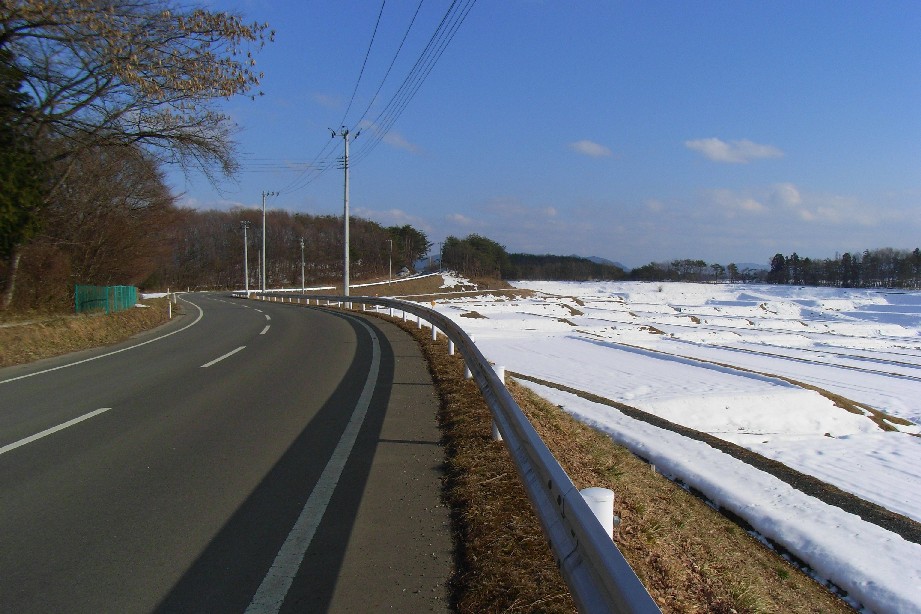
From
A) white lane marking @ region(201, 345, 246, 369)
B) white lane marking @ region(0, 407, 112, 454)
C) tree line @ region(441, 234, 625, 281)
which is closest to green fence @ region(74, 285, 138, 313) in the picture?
white lane marking @ region(201, 345, 246, 369)

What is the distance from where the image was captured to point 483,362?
270 inches

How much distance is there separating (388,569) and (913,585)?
4.82 m

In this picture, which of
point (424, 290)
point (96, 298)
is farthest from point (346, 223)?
point (424, 290)

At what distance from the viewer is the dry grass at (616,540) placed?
327 centimetres

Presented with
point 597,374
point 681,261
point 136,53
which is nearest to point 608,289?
point 681,261

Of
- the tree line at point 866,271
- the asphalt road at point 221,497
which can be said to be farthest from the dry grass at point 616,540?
the tree line at point 866,271

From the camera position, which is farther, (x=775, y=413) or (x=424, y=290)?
(x=424, y=290)

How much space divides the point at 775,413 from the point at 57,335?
19582 mm

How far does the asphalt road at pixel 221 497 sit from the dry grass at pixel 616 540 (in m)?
0.23

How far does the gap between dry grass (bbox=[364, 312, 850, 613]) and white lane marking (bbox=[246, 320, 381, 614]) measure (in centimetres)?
95

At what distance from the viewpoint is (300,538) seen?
151 inches

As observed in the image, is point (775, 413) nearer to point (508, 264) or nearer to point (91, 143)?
point (91, 143)

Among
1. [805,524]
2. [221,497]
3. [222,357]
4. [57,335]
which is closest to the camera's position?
[221,497]

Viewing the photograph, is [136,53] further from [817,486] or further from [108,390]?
[817,486]
